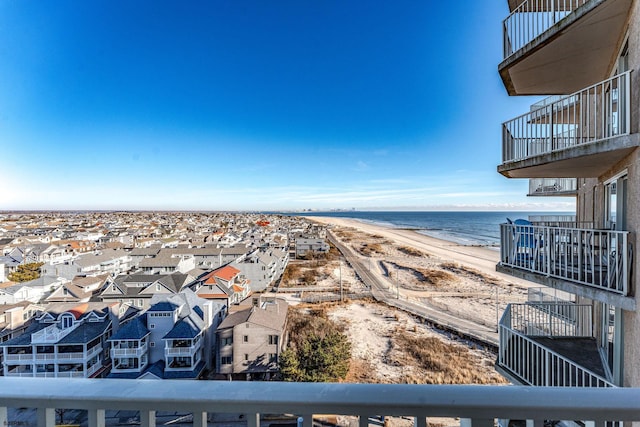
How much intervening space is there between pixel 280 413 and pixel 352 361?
15228 mm

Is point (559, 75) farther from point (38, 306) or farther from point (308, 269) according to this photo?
point (308, 269)

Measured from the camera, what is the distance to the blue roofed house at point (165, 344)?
1337cm

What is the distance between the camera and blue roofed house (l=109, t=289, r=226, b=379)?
13367mm

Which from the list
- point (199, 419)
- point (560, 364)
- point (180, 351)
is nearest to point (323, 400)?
point (199, 419)

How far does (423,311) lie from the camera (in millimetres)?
22031

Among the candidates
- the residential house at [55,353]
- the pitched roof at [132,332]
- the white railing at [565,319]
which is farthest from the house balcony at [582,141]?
the residential house at [55,353]

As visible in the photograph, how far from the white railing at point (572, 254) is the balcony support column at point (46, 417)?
5.23m

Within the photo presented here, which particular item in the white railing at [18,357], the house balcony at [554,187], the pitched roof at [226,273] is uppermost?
the house balcony at [554,187]

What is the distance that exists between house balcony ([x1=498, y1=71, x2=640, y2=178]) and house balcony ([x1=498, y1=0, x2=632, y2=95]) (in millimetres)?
559

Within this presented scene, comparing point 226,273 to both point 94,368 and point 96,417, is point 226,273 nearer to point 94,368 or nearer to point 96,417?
point 94,368

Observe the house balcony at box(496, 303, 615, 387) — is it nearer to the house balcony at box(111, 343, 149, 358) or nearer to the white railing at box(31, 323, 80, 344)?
the house balcony at box(111, 343, 149, 358)

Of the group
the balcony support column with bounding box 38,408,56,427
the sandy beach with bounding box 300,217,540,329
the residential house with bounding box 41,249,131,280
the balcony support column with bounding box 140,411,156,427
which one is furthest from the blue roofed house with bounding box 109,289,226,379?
the residential house with bounding box 41,249,131,280

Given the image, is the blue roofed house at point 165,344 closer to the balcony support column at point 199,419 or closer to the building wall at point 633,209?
the balcony support column at point 199,419

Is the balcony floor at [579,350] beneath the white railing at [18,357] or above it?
above
